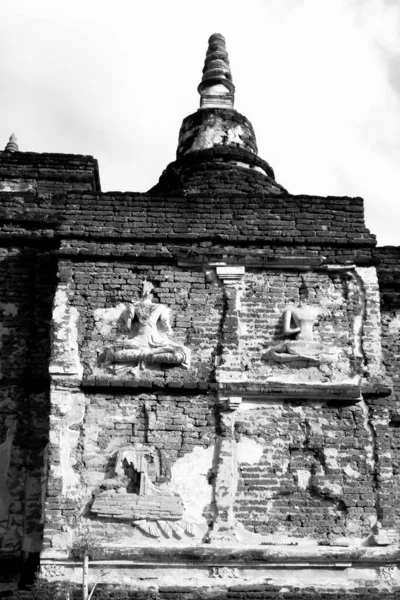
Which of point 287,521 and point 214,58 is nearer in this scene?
point 287,521

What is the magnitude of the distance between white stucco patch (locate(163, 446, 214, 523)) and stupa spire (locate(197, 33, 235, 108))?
6.30 metres

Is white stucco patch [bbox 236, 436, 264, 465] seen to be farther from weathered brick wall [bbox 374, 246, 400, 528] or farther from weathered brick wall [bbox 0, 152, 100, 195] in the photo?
weathered brick wall [bbox 0, 152, 100, 195]

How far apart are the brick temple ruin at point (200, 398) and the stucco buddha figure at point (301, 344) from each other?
0.07ft

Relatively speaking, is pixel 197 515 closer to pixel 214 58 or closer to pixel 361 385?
pixel 361 385

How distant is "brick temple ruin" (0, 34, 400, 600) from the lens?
10.2 metres

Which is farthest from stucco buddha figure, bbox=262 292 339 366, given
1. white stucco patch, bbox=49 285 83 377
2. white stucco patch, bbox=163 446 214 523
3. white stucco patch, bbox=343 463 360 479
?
white stucco patch, bbox=49 285 83 377

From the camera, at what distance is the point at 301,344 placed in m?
11.0

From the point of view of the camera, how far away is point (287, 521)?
10.4m

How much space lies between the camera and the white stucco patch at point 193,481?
409 inches

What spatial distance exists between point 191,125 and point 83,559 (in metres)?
6.92

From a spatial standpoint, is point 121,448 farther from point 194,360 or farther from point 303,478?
point 303,478

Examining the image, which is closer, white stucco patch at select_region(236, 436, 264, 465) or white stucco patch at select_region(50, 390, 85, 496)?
white stucco patch at select_region(50, 390, 85, 496)

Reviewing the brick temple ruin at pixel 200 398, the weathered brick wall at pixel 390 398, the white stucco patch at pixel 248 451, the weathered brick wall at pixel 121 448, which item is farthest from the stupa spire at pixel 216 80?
the white stucco patch at pixel 248 451

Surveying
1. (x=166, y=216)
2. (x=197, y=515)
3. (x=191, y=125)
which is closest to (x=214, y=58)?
(x=191, y=125)
